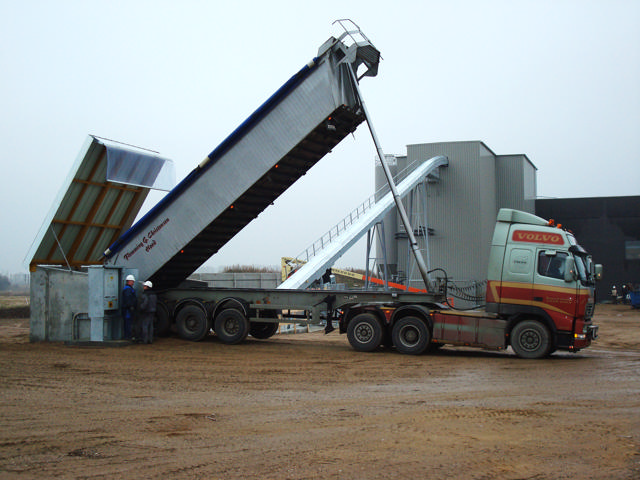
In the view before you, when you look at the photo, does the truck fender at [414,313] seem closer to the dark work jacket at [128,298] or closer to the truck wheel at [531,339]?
the truck wheel at [531,339]

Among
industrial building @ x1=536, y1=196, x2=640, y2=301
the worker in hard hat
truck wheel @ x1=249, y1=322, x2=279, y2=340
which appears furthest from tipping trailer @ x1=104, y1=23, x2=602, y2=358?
industrial building @ x1=536, y1=196, x2=640, y2=301

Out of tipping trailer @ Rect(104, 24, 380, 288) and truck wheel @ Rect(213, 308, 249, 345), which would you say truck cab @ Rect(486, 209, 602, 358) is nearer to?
tipping trailer @ Rect(104, 24, 380, 288)

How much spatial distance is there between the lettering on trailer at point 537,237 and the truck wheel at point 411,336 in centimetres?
271

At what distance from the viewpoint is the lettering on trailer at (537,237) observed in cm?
1327

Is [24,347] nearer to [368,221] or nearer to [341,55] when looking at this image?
[341,55]

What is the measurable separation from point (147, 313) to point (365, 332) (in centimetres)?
538

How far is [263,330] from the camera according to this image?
56.3ft

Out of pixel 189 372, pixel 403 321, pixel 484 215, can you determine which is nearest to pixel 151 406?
pixel 189 372

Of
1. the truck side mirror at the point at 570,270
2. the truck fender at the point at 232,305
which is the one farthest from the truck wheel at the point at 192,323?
the truck side mirror at the point at 570,270

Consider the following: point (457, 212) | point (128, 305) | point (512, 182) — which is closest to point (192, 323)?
point (128, 305)

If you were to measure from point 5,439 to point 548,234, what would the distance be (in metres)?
10.6

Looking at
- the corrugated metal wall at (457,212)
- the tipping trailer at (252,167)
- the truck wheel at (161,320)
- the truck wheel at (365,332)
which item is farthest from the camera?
the corrugated metal wall at (457,212)

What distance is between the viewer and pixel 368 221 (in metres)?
28.0

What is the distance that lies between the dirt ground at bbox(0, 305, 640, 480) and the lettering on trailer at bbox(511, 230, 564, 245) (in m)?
2.46
